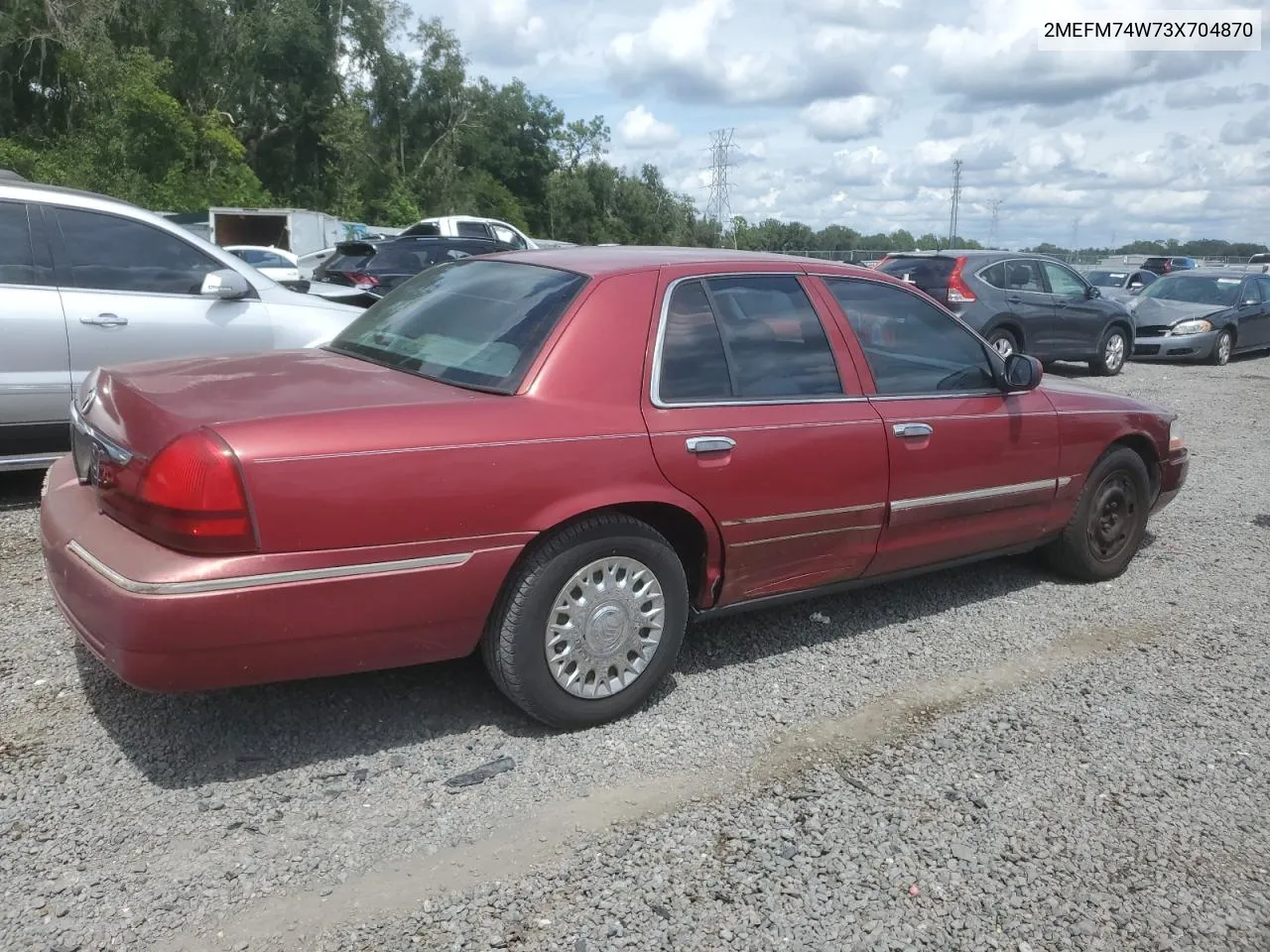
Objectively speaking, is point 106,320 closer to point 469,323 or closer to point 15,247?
point 15,247

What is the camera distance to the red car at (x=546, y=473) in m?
3.02

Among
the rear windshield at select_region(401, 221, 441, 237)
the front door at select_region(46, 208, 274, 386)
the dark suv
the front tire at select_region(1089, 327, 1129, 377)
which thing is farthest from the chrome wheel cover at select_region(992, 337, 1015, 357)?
the rear windshield at select_region(401, 221, 441, 237)

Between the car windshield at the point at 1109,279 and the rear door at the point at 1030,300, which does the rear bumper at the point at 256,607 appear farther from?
the car windshield at the point at 1109,279

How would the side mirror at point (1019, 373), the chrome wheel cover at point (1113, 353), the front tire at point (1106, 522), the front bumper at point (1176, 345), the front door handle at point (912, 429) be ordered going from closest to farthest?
the front door handle at point (912, 429) < the side mirror at point (1019, 373) < the front tire at point (1106, 522) < the chrome wheel cover at point (1113, 353) < the front bumper at point (1176, 345)

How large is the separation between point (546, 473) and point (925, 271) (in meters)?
11.1

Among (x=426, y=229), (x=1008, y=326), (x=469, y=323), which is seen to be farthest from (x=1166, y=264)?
(x=469, y=323)

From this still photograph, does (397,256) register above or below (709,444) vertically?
above

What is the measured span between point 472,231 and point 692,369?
23.8m

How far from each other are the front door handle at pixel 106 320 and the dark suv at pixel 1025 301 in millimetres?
9310

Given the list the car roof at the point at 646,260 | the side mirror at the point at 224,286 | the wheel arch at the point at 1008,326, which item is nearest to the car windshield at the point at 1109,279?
the wheel arch at the point at 1008,326

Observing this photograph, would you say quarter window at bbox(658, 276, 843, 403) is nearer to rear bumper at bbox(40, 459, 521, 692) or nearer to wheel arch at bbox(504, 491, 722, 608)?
wheel arch at bbox(504, 491, 722, 608)

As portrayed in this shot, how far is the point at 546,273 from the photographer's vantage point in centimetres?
403

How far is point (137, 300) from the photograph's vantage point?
612cm

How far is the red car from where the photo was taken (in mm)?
3018
